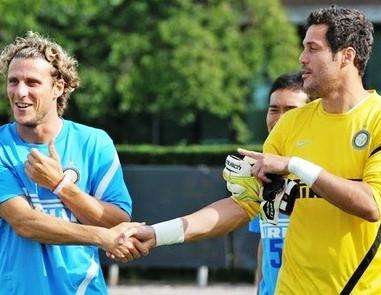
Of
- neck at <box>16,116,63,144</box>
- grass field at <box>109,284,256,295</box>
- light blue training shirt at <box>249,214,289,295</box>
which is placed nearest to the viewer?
neck at <box>16,116,63,144</box>

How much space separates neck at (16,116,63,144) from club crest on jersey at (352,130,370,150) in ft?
5.22

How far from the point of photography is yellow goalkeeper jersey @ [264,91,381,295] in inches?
201

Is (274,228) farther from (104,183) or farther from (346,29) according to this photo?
(346,29)

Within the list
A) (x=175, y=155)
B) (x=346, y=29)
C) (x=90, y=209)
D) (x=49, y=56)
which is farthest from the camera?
(x=175, y=155)

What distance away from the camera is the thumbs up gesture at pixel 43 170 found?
5461mm

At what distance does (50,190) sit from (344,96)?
1.56m

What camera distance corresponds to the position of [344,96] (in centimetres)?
527

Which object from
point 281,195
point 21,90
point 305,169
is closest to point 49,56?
point 21,90

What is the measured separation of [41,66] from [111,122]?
57.1 ft

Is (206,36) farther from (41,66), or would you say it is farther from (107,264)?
(41,66)

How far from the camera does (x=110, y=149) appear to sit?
5777 millimetres

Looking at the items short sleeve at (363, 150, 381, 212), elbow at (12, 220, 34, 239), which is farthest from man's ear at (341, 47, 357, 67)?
elbow at (12, 220, 34, 239)

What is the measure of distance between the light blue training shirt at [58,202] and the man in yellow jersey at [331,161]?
31.9 inches

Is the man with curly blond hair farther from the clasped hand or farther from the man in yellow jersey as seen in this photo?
the man in yellow jersey
